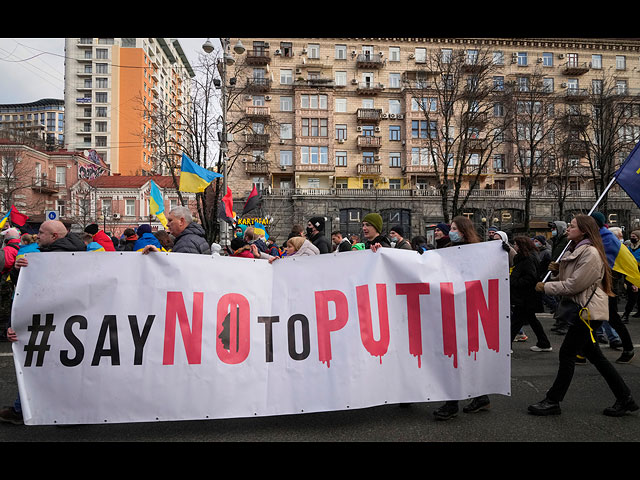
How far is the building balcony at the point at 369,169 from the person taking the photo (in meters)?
49.8

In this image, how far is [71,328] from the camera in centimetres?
389

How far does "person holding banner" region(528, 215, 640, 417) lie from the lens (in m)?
4.25

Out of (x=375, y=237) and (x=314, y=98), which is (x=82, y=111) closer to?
(x=314, y=98)

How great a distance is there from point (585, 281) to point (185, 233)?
3.91 meters

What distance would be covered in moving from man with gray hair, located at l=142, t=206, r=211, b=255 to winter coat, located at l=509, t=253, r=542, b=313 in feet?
16.0

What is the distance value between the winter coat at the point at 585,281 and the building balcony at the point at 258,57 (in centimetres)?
4903

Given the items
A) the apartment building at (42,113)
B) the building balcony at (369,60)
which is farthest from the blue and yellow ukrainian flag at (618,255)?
the apartment building at (42,113)

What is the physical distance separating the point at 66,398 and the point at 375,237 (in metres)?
3.19

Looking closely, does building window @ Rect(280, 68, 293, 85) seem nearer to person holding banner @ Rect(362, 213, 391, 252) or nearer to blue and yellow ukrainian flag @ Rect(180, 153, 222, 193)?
blue and yellow ukrainian flag @ Rect(180, 153, 222, 193)

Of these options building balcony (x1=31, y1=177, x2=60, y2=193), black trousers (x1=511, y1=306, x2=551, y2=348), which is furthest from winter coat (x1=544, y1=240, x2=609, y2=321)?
building balcony (x1=31, y1=177, x2=60, y2=193)

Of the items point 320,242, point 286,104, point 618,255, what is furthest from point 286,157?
point 618,255

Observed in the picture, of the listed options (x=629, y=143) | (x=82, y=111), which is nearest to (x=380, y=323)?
(x=629, y=143)

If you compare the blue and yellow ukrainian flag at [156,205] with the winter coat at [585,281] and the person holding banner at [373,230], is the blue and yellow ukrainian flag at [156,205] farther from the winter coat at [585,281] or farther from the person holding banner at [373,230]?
the winter coat at [585,281]

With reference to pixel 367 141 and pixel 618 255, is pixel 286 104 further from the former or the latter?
pixel 618 255
